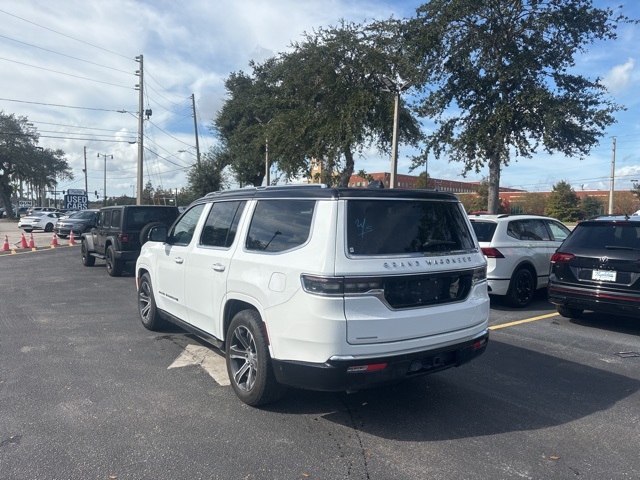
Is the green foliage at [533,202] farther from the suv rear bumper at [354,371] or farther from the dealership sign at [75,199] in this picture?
the suv rear bumper at [354,371]

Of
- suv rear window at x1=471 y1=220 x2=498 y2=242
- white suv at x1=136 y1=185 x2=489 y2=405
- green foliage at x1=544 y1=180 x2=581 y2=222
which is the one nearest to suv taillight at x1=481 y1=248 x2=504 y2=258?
suv rear window at x1=471 y1=220 x2=498 y2=242

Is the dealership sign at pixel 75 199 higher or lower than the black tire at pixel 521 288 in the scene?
higher

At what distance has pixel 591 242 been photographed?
7.57 meters

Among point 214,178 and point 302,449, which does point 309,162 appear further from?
point 302,449

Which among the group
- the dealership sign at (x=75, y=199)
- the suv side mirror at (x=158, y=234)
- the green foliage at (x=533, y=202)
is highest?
the green foliage at (x=533, y=202)

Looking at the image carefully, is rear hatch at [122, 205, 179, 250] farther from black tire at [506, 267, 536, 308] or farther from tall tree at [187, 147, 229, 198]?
tall tree at [187, 147, 229, 198]

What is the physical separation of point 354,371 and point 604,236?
557 cm

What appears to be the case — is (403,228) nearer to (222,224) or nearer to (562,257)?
(222,224)

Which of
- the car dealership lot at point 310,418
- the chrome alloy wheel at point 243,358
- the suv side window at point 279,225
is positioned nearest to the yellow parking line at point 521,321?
the car dealership lot at point 310,418

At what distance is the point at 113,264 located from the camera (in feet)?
41.5

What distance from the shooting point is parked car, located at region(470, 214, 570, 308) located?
874 cm

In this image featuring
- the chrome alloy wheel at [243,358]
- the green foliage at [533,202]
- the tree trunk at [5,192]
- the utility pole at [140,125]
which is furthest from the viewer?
the green foliage at [533,202]

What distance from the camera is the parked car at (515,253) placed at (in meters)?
8.74

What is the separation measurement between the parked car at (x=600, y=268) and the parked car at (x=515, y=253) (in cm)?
96
